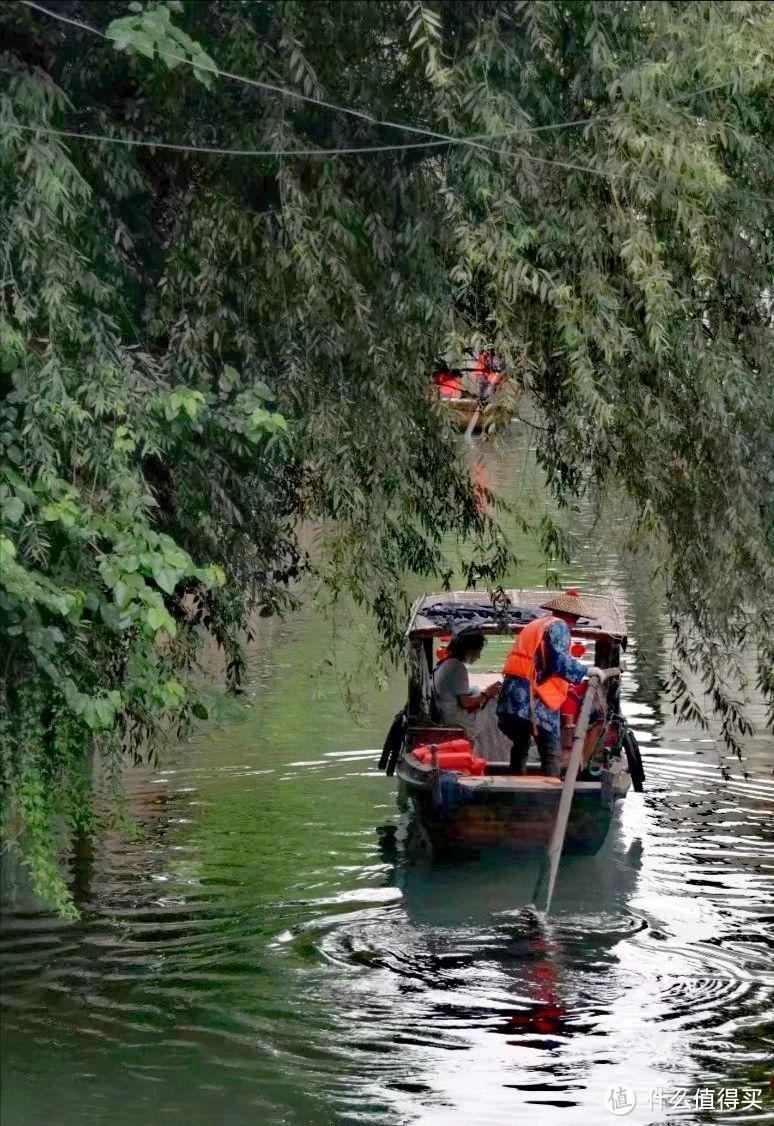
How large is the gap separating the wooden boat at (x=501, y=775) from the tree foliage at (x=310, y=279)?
222cm

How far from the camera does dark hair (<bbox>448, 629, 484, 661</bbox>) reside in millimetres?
13227

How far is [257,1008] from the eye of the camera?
9539 mm

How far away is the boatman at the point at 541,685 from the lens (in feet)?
39.4

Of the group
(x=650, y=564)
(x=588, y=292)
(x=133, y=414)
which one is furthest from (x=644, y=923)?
(x=133, y=414)

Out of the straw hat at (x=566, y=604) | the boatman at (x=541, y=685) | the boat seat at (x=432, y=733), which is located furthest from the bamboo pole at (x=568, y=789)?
the boat seat at (x=432, y=733)

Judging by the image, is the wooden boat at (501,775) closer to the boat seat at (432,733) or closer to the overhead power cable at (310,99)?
the boat seat at (432,733)

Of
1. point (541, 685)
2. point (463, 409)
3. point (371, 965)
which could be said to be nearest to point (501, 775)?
point (541, 685)

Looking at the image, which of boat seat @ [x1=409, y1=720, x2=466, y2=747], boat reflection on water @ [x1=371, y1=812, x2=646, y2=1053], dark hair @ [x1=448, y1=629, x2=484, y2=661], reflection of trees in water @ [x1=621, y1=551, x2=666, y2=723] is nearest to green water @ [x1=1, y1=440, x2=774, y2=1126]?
boat reflection on water @ [x1=371, y1=812, x2=646, y2=1053]

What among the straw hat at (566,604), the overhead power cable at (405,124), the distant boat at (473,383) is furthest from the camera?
the straw hat at (566,604)

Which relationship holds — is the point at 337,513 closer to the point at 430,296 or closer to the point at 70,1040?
the point at 430,296

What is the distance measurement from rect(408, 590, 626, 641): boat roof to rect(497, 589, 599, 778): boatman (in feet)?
2.53

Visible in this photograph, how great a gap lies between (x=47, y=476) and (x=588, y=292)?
10.1ft

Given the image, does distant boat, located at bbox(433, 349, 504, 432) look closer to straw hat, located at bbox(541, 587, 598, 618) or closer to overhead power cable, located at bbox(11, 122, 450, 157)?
overhead power cable, located at bbox(11, 122, 450, 157)

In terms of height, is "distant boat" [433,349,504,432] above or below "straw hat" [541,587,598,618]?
above
